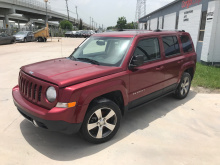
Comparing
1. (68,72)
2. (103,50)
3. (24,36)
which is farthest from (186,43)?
(24,36)

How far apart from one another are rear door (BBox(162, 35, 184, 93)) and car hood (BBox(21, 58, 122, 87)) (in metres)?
1.51

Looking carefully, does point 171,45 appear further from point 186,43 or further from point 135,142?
point 135,142

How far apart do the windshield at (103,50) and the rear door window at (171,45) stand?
1.11 metres

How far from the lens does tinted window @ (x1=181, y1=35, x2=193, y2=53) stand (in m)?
5.11

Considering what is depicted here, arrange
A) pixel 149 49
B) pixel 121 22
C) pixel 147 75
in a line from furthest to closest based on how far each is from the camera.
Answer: pixel 121 22
pixel 149 49
pixel 147 75

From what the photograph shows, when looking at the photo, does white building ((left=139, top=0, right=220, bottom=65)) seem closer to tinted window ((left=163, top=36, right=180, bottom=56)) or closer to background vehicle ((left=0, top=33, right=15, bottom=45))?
tinted window ((left=163, top=36, right=180, bottom=56))

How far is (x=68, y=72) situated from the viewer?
10.3ft

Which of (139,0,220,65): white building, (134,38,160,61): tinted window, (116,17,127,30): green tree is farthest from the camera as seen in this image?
(116,17,127,30): green tree

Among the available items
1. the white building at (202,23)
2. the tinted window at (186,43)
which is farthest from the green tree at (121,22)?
the tinted window at (186,43)

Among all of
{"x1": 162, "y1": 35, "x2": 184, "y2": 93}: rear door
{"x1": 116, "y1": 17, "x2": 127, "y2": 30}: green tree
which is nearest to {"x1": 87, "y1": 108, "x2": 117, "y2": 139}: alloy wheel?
{"x1": 162, "y1": 35, "x2": 184, "y2": 93}: rear door

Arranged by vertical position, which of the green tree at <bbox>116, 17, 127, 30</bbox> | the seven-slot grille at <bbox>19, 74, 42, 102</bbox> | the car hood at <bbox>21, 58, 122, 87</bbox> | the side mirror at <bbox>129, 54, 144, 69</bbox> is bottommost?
the seven-slot grille at <bbox>19, 74, 42, 102</bbox>

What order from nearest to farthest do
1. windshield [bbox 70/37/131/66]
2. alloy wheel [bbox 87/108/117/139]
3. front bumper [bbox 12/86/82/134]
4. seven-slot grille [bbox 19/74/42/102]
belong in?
front bumper [bbox 12/86/82/134], seven-slot grille [bbox 19/74/42/102], alloy wheel [bbox 87/108/117/139], windshield [bbox 70/37/131/66]

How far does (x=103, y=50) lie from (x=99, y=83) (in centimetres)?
136

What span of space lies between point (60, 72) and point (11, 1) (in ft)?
170
